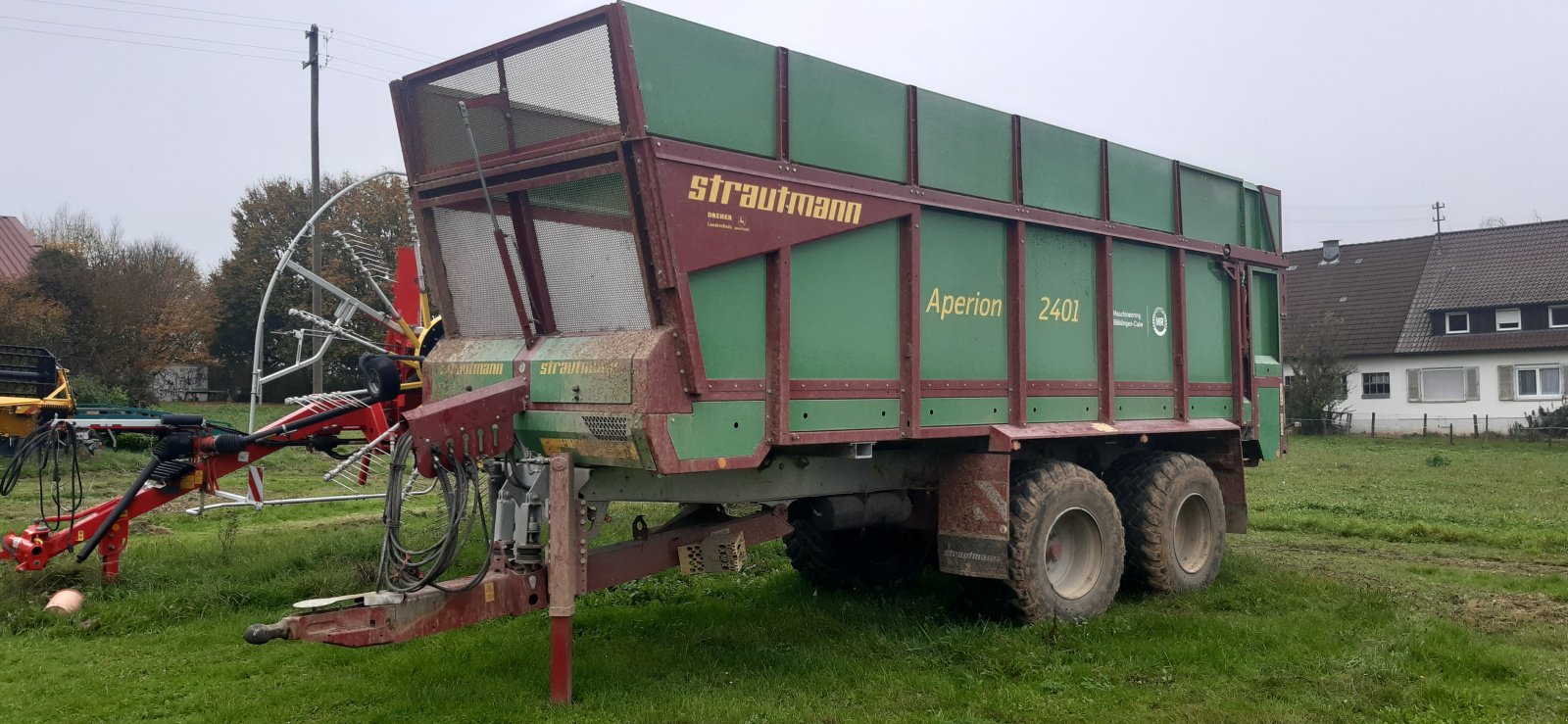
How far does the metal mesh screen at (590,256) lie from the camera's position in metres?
5.46

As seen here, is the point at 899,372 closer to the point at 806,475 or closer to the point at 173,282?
the point at 806,475

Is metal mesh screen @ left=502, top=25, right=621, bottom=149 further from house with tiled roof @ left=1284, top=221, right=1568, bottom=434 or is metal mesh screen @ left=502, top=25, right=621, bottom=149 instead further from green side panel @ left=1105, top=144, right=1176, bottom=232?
house with tiled roof @ left=1284, top=221, right=1568, bottom=434

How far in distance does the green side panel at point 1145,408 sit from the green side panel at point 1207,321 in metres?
0.37

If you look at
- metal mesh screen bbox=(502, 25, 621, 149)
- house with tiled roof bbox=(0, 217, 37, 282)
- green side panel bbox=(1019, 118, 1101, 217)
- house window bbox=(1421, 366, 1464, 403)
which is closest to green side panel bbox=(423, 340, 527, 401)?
metal mesh screen bbox=(502, 25, 621, 149)

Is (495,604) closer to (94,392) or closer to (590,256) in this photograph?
(590,256)

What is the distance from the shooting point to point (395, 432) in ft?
26.9

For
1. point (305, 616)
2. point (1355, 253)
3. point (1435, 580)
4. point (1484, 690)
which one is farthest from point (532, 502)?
point (1355, 253)

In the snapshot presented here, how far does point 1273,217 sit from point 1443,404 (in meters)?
27.4

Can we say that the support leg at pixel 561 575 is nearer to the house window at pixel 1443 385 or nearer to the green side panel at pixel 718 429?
the green side panel at pixel 718 429

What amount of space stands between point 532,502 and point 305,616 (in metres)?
1.17

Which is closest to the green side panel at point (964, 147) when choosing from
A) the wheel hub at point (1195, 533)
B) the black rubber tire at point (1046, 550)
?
the black rubber tire at point (1046, 550)

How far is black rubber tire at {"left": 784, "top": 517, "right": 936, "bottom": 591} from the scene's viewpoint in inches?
327

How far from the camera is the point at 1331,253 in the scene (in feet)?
127

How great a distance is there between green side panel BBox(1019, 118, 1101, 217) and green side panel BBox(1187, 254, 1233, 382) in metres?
1.48
